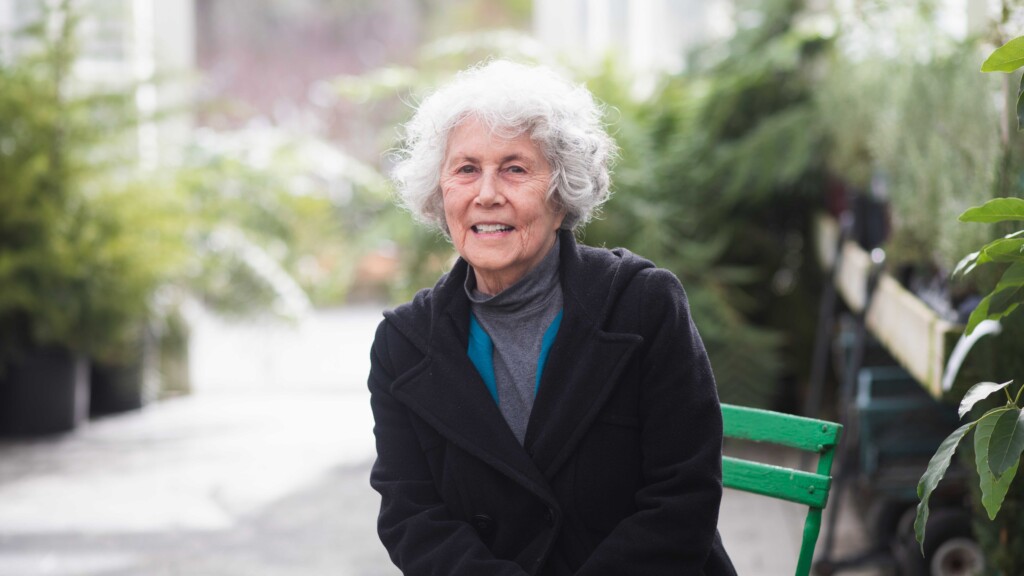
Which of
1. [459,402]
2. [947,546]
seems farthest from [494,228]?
[947,546]

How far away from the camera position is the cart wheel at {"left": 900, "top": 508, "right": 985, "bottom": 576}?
2.84 metres

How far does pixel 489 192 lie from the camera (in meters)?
A: 1.72

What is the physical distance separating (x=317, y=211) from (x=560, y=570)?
5283 millimetres

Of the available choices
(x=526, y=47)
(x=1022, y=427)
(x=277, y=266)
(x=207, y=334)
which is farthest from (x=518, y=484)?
(x=207, y=334)

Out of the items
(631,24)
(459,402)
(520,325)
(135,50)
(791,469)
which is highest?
(631,24)

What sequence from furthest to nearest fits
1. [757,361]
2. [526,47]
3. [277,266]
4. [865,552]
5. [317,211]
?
[317,211] < [277,266] < [526,47] < [757,361] < [865,552]

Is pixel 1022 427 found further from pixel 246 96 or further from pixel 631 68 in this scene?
pixel 246 96

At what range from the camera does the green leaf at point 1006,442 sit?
1309 mm

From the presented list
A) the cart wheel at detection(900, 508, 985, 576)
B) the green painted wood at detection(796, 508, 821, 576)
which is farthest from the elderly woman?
the cart wheel at detection(900, 508, 985, 576)

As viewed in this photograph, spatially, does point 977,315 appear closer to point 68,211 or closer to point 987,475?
point 987,475

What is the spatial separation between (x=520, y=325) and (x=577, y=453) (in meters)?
0.22

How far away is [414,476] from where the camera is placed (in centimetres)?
175

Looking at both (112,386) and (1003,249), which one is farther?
(112,386)

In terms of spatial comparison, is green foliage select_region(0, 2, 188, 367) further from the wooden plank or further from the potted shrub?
the wooden plank
